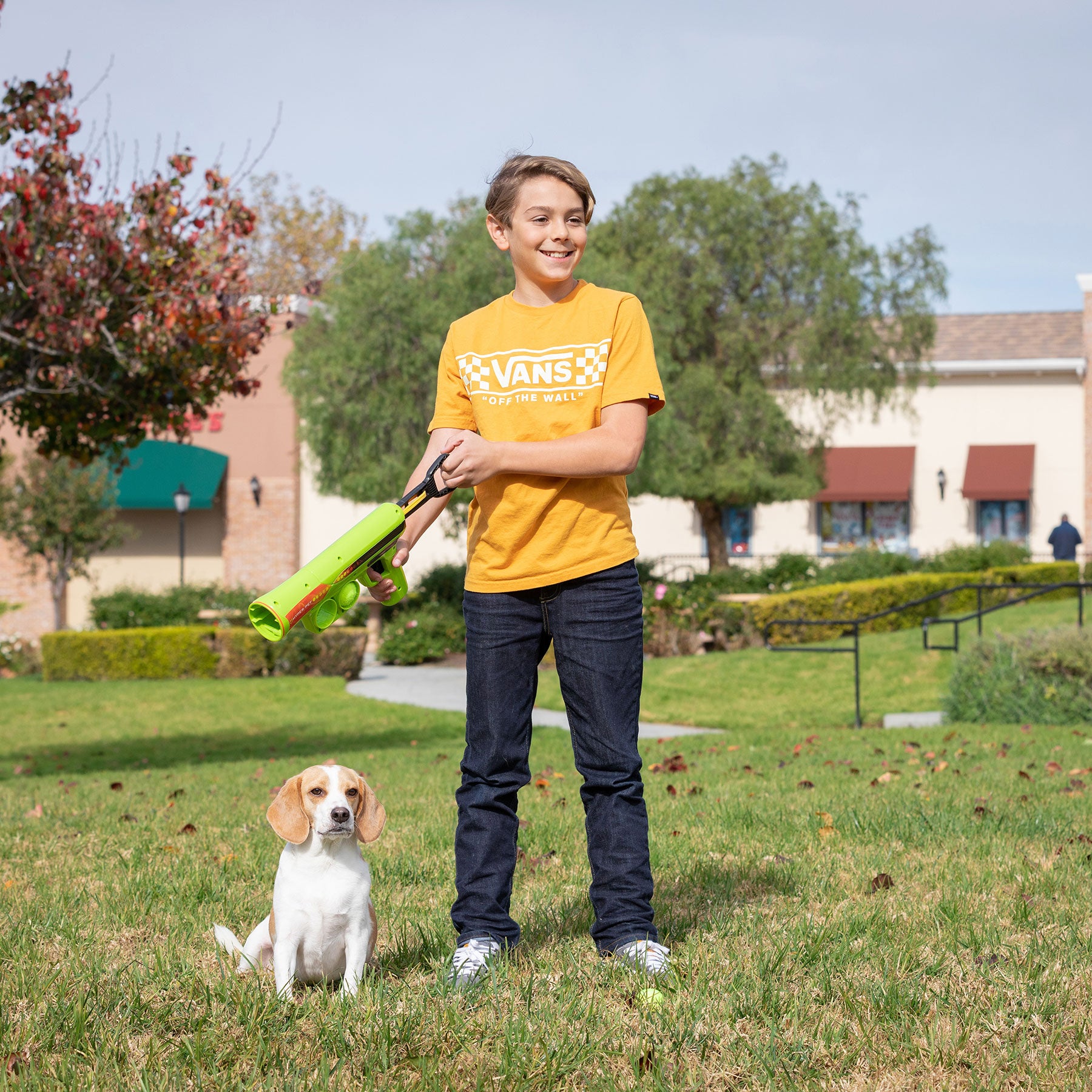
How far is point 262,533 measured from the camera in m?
27.9

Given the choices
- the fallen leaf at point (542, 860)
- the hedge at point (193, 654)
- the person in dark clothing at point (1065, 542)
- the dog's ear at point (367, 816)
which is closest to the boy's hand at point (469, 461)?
the dog's ear at point (367, 816)

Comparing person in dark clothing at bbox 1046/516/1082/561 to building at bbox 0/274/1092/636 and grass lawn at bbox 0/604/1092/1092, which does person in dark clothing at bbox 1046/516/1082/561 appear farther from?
grass lawn at bbox 0/604/1092/1092

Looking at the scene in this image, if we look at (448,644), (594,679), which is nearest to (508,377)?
(594,679)

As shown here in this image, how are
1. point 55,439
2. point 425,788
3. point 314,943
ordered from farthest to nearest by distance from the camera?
point 55,439 → point 425,788 → point 314,943

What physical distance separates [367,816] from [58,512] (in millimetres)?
22152

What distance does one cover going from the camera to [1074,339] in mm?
29984

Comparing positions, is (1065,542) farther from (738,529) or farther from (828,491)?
(738,529)

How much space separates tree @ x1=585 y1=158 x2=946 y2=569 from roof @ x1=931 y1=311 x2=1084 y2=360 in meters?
5.87

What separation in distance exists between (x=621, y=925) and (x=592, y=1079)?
0.72 m

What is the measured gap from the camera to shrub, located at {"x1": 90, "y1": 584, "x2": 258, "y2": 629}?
20.6 metres

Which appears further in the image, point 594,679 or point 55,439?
point 55,439

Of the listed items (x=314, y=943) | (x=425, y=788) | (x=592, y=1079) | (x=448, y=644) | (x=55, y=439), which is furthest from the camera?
(x=448, y=644)

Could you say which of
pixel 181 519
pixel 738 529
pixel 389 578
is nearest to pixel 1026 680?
pixel 389 578

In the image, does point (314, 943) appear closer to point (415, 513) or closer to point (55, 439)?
point (415, 513)
